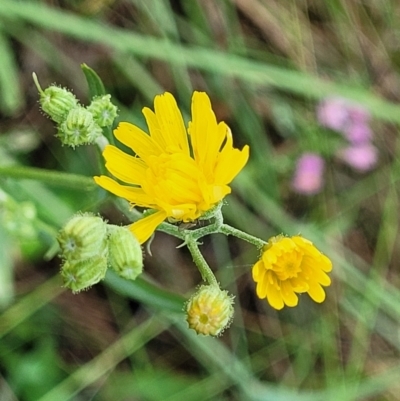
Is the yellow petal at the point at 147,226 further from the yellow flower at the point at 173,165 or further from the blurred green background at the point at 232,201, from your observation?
the blurred green background at the point at 232,201

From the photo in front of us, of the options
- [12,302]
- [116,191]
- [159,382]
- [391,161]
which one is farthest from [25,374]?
[391,161]

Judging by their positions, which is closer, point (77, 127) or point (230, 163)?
point (230, 163)

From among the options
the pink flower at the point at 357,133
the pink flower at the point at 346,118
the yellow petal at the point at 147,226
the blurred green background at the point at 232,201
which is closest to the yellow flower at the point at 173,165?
the yellow petal at the point at 147,226

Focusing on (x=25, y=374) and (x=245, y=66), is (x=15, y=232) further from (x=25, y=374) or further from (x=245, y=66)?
(x=245, y=66)

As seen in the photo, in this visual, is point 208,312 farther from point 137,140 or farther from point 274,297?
point 137,140

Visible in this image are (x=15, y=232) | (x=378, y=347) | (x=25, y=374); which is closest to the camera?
(x=15, y=232)

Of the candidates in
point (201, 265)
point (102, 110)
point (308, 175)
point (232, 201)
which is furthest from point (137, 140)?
point (308, 175)
